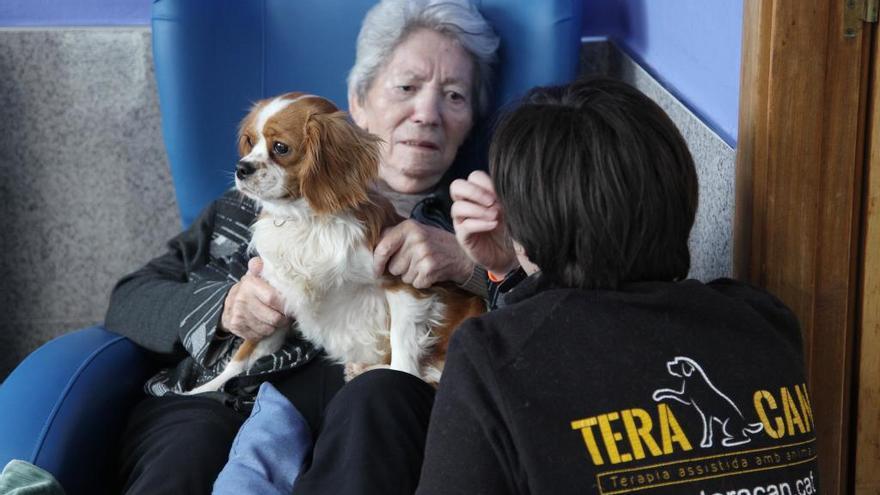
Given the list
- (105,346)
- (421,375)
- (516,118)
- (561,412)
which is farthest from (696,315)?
(105,346)

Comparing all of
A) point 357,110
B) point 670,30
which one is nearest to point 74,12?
point 357,110

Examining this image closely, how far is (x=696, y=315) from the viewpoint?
1126 millimetres

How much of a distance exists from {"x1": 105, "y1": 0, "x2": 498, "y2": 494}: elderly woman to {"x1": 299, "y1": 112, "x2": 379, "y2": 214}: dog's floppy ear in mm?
107

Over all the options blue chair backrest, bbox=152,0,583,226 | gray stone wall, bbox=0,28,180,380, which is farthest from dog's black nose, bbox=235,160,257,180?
gray stone wall, bbox=0,28,180,380

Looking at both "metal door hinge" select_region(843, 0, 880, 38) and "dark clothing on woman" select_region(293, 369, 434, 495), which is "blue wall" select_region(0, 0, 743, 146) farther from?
"dark clothing on woman" select_region(293, 369, 434, 495)

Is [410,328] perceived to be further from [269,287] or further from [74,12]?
[74,12]

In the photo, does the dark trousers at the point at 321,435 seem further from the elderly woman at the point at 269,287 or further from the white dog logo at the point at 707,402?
the white dog logo at the point at 707,402

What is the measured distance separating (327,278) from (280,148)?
24 cm

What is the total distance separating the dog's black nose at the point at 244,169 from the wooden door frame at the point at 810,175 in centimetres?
76

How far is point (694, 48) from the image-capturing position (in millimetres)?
1798

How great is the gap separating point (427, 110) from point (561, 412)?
1.10 metres

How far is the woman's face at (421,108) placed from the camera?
2053 mm

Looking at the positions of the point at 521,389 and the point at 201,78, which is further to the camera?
the point at 201,78

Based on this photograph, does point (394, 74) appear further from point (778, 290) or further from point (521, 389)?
point (521, 389)
